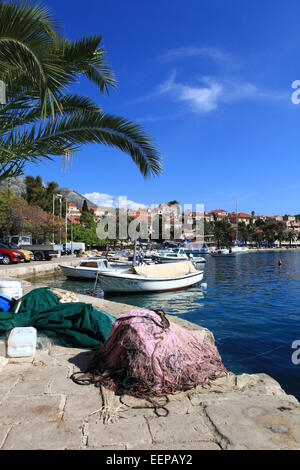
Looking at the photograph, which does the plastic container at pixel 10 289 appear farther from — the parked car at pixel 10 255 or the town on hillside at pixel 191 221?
the town on hillside at pixel 191 221

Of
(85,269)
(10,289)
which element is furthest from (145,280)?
(10,289)

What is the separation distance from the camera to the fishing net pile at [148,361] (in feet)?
11.5

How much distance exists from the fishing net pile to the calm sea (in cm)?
293

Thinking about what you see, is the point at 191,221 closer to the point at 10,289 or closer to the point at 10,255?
the point at 10,255

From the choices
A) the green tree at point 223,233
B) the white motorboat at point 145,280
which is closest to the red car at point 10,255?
the white motorboat at point 145,280

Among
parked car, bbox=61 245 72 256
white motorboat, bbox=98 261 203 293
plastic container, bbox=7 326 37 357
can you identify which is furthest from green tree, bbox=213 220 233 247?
plastic container, bbox=7 326 37 357

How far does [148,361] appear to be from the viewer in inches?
139

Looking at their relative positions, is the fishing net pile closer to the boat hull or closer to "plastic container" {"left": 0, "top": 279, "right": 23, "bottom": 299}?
"plastic container" {"left": 0, "top": 279, "right": 23, "bottom": 299}

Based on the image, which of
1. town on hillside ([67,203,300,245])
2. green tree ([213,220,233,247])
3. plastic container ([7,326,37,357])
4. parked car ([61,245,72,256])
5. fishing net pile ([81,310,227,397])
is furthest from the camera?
green tree ([213,220,233,247])

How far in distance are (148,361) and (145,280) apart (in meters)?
13.0

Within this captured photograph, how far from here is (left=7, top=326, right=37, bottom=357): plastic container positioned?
4371 mm

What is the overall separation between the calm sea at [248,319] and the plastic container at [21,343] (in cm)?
417
